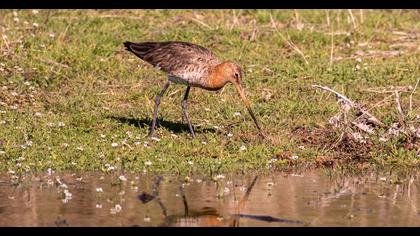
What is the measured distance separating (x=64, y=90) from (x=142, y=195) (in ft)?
15.6

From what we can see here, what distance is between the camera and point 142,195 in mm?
9461

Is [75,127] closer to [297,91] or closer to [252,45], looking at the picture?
[297,91]

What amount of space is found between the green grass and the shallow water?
1.70ft

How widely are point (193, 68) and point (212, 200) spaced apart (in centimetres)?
296

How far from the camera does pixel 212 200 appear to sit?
9352mm

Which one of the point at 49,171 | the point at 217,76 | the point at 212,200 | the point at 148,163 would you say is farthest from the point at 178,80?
the point at 212,200

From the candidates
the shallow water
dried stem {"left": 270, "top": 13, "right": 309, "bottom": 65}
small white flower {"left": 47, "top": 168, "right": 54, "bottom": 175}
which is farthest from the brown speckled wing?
dried stem {"left": 270, "top": 13, "right": 309, "bottom": 65}

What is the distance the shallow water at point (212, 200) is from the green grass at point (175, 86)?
20.4 inches

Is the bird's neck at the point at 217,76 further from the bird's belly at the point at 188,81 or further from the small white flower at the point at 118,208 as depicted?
the small white flower at the point at 118,208

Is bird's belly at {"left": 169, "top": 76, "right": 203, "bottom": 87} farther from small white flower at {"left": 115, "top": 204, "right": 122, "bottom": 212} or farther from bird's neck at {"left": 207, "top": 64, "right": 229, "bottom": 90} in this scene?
small white flower at {"left": 115, "top": 204, "right": 122, "bottom": 212}

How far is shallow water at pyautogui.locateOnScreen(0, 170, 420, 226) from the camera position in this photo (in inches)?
338

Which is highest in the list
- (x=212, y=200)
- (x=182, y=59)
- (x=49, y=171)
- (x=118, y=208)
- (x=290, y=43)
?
(x=290, y=43)

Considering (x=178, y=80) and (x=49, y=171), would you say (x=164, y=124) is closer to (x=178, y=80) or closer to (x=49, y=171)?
(x=178, y=80)
